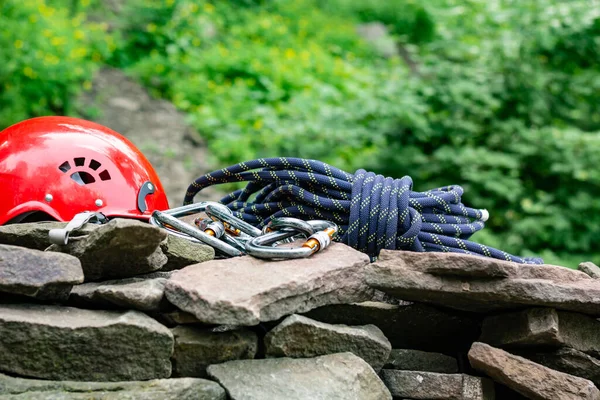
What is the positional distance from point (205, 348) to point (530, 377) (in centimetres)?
87

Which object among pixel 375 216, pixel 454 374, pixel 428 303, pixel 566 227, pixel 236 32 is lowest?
pixel 566 227

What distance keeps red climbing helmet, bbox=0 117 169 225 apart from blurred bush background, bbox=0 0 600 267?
4.49 m

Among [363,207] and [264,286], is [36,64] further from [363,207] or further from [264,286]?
[264,286]

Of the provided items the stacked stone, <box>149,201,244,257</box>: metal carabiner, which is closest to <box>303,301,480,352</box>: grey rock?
the stacked stone

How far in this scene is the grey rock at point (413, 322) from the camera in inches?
84.0

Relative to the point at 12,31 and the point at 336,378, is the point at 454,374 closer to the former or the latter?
the point at 336,378

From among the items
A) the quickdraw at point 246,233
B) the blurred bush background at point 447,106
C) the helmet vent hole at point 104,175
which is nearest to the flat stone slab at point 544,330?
the quickdraw at point 246,233

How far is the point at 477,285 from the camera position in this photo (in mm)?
2029

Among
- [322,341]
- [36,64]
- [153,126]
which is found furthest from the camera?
[153,126]

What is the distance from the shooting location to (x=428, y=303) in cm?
221

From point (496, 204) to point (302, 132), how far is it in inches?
81.7

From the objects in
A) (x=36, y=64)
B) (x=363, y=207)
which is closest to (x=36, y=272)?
(x=363, y=207)

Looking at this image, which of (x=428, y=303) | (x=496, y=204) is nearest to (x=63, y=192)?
(x=428, y=303)

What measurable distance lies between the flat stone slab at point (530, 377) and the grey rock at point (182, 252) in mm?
828
